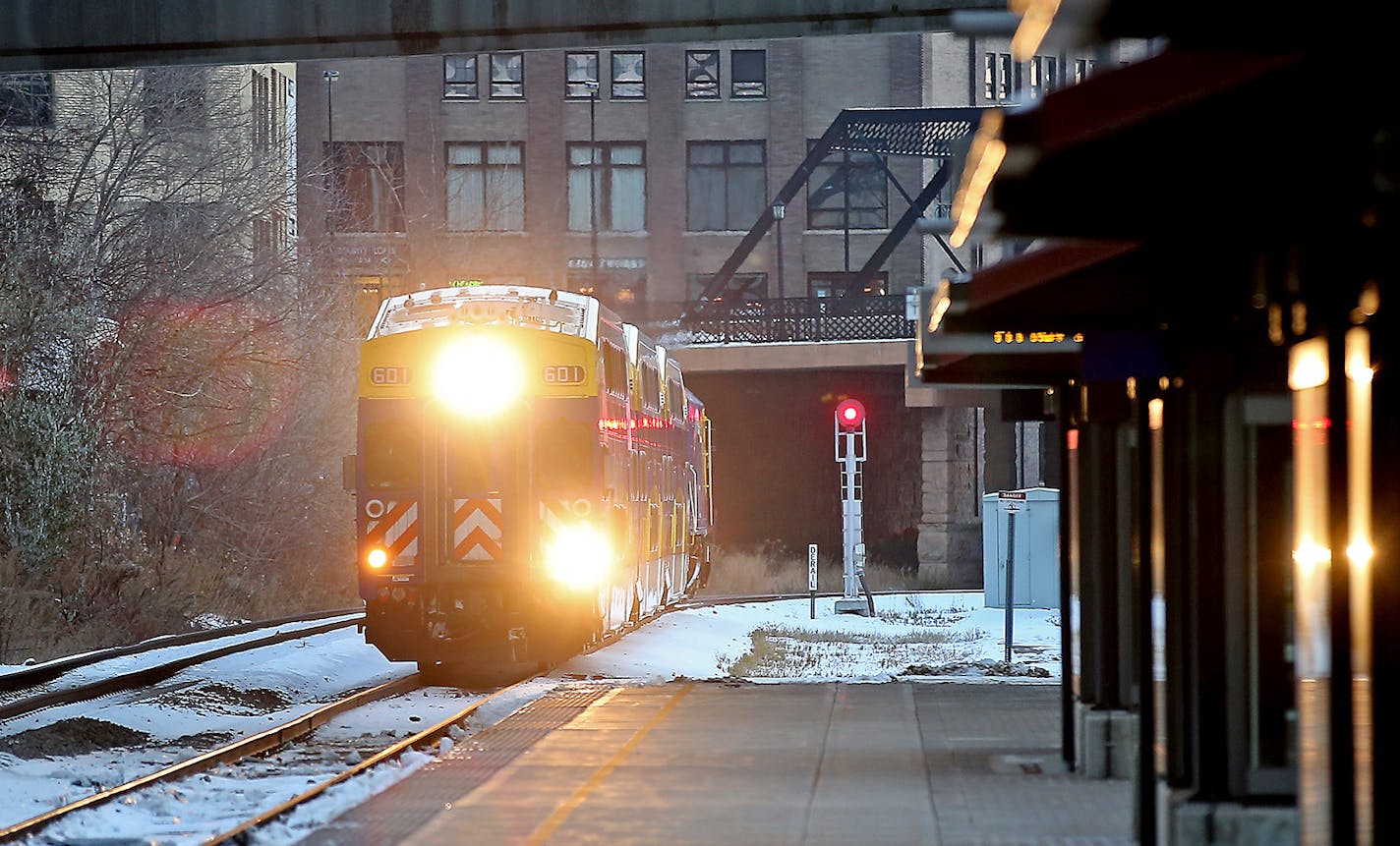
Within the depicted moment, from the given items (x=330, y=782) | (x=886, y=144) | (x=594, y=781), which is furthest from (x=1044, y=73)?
(x=330, y=782)

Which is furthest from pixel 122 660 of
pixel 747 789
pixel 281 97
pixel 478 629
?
pixel 281 97

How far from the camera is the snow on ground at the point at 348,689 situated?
12.8 metres

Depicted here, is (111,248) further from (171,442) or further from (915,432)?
(915,432)

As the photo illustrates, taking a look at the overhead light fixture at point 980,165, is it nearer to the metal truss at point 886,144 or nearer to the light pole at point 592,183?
the metal truss at point 886,144

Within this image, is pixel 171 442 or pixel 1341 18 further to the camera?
pixel 171 442

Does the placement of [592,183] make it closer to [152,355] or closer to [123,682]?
[152,355]

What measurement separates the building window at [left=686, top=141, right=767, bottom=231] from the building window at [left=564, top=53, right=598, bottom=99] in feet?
11.8

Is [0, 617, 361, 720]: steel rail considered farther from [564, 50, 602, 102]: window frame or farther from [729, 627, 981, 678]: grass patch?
[564, 50, 602, 102]: window frame

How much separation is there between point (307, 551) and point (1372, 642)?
119 feet

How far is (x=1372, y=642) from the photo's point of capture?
5.84 m

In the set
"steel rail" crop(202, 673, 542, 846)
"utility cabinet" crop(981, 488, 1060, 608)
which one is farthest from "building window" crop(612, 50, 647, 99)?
"steel rail" crop(202, 673, 542, 846)

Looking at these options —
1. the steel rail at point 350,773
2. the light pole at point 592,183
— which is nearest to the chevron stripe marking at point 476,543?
the steel rail at point 350,773

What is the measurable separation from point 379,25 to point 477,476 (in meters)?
5.47

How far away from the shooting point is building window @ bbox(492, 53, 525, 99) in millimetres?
61312
